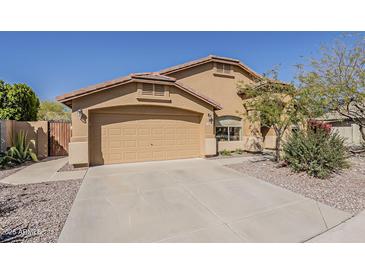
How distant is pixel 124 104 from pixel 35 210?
18.7 feet

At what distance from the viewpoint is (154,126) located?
31.8ft

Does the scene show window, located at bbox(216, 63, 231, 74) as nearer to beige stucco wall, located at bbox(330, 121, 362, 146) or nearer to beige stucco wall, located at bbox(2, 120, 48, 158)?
beige stucco wall, located at bbox(2, 120, 48, 158)

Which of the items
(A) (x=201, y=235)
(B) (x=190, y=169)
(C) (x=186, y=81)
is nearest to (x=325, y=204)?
(A) (x=201, y=235)

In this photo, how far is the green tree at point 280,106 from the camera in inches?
320

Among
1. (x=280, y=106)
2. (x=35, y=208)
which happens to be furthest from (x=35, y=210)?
(x=280, y=106)

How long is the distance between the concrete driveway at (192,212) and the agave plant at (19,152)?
18.6ft

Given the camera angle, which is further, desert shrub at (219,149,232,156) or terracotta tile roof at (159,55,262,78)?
desert shrub at (219,149,232,156)

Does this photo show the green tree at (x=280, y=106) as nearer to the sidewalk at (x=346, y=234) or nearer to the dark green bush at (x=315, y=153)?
the dark green bush at (x=315, y=153)

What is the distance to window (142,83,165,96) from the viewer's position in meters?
9.08

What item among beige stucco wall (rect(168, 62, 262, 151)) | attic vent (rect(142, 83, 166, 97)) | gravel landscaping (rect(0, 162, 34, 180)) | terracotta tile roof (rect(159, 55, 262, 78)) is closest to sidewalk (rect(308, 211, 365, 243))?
attic vent (rect(142, 83, 166, 97))

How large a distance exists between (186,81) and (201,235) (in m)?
10.5

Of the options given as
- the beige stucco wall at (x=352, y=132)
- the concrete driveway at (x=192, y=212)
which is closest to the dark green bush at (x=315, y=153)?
the concrete driveway at (x=192, y=212)

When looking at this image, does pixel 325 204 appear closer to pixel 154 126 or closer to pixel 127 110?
pixel 154 126

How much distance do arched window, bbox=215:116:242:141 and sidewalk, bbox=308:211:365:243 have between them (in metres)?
8.92
